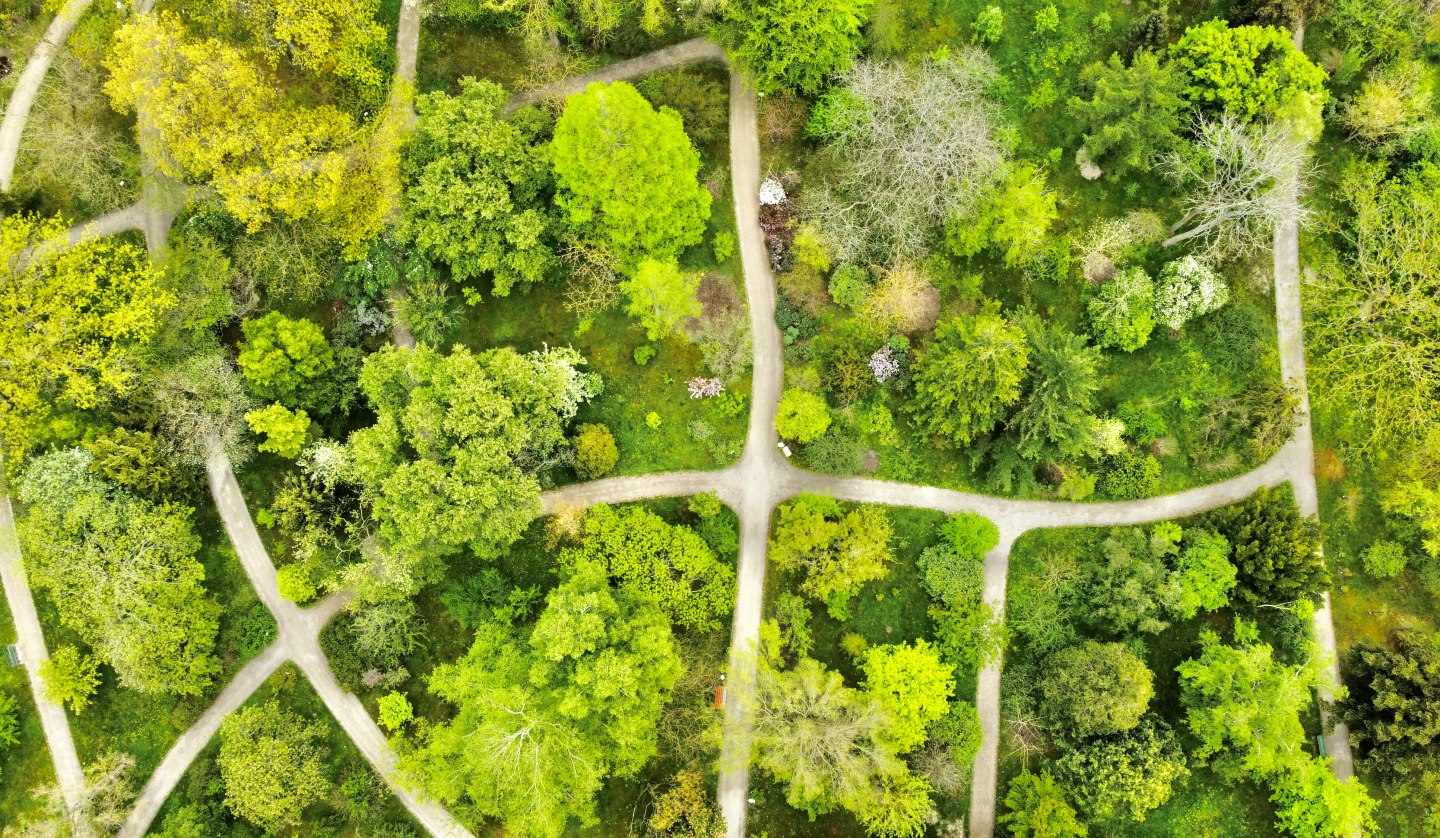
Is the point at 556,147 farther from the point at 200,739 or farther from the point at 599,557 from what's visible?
the point at 200,739

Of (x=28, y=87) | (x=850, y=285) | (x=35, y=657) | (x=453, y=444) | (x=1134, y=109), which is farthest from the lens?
(x=28, y=87)

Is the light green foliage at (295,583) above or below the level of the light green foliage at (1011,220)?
below

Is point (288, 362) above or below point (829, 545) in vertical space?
above

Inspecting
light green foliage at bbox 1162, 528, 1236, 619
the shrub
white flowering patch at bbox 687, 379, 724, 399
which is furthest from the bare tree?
white flowering patch at bbox 687, 379, 724, 399

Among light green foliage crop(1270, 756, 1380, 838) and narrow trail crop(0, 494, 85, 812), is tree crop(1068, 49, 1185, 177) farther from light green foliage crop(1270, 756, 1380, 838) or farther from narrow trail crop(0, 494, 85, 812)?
narrow trail crop(0, 494, 85, 812)

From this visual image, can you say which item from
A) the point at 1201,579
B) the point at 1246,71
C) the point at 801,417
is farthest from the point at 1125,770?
the point at 1246,71

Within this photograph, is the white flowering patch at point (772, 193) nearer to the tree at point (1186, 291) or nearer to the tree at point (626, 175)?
the tree at point (626, 175)

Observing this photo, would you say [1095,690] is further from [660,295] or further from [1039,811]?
[660,295]

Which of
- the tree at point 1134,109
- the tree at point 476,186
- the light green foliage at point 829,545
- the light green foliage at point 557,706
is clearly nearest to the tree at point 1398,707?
the light green foliage at point 829,545

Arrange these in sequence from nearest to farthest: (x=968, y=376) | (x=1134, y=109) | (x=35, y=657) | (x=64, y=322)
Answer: (x=968, y=376) → (x=64, y=322) → (x=1134, y=109) → (x=35, y=657)
